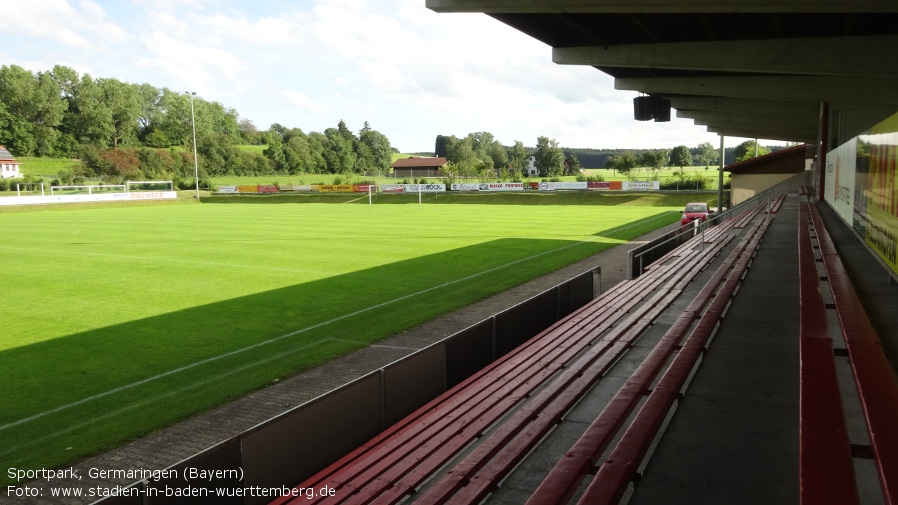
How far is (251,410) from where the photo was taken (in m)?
9.45

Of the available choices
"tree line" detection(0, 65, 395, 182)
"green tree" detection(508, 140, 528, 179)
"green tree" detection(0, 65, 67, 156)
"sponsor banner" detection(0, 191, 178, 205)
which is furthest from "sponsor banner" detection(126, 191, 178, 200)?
"green tree" detection(508, 140, 528, 179)

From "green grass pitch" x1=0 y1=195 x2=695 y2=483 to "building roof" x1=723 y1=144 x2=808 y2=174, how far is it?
15.3 m

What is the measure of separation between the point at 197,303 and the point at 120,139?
123 m

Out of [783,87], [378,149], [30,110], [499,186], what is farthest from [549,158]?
[783,87]

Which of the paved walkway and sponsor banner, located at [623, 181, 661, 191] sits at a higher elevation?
sponsor banner, located at [623, 181, 661, 191]

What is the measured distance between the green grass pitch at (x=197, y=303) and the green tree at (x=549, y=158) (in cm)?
9552

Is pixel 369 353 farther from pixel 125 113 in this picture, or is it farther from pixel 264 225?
pixel 125 113

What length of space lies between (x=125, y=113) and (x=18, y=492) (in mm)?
133920

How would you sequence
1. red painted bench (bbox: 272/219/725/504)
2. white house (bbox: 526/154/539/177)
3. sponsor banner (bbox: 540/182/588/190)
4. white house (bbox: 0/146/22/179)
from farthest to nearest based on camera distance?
white house (bbox: 526/154/539/177) < white house (bbox: 0/146/22/179) < sponsor banner (bbox: 540/182/588/190) < red painted bench (bbox: 272/219/725/504)

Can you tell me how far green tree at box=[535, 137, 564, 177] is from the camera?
13225 cm

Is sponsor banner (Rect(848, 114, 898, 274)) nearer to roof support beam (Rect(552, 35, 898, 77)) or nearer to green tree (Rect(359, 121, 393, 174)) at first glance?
roof support beam (Rect(552, 35, 898, 77))

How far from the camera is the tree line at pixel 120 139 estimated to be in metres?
107

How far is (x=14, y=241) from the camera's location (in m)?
33.0

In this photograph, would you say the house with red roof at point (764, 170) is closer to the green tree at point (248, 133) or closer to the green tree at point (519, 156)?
the green tree at point (519, 156)
